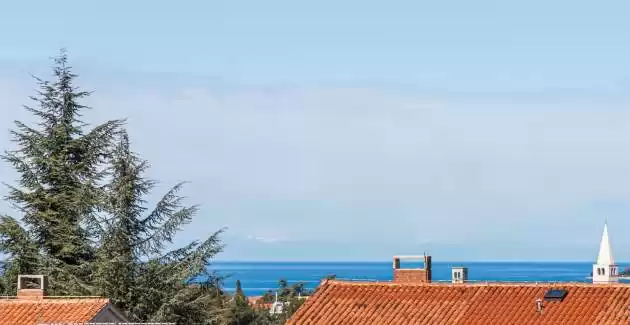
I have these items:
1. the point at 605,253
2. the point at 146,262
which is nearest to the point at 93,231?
the point at 146,262

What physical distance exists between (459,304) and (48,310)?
11.0 m

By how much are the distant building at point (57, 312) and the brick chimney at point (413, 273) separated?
901 cm

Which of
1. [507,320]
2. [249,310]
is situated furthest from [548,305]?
[249,310]

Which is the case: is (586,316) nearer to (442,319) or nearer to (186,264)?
(442,319)

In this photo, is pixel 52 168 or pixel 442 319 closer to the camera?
pixel 442 319

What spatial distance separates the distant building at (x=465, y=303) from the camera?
3644 centimetres

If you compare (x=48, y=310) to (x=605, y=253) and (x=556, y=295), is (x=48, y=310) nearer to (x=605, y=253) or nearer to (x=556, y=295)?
(x=556, y=295)

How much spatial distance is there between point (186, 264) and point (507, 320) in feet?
61.7

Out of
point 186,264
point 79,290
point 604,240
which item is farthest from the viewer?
point 604,240

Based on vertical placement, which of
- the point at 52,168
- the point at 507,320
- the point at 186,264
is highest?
the point at 52,168

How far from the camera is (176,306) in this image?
164 feet

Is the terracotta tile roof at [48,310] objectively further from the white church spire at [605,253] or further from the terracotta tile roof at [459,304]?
the white church spire at [605,253]

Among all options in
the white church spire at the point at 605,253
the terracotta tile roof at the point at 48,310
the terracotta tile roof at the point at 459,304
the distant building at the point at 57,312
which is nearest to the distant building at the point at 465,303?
the terracotta tile roof at the point at 459,304

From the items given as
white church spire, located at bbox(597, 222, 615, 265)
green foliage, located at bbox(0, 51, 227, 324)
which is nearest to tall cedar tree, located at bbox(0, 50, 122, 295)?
green foliage, located at bbox(0, 51, 227, 324)
